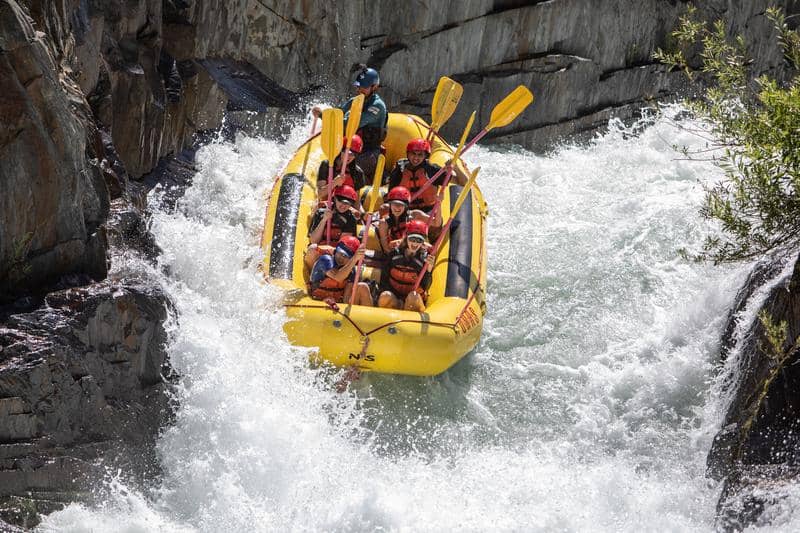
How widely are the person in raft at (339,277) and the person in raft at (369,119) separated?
1.87 meters

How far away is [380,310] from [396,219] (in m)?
1.11

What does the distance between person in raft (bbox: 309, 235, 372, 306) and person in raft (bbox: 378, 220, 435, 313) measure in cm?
17

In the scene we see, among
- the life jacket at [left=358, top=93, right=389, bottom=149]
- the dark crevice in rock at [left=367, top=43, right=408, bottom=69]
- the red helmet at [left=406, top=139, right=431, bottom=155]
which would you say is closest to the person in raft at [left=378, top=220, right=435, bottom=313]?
the red helmet at [left=406, top=139, right=431, bottom=155]

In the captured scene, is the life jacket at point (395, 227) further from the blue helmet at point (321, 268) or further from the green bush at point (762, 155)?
the green bush at point (762, 155)

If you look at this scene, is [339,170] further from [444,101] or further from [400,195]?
[444,101]

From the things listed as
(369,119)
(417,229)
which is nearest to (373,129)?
(369,119)

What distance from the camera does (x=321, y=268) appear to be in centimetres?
669

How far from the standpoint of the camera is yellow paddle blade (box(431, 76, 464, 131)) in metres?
8.52

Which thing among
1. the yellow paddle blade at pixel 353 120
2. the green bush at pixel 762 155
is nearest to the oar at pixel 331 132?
the yellow paddle blade at pixel 353 120

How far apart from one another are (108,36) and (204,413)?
3.00m

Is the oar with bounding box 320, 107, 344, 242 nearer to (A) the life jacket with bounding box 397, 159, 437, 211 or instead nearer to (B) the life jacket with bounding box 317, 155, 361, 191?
(B) the life jacket with bounding box 317, 155, 361, 191

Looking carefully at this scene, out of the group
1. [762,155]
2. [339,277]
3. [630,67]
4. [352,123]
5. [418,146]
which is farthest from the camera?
[630,67]

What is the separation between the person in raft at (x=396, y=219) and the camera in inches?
281

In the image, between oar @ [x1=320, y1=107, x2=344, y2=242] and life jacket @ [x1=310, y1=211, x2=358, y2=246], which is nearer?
life jacket @ [x1=310, y1=211, x2=358, y2=246]
